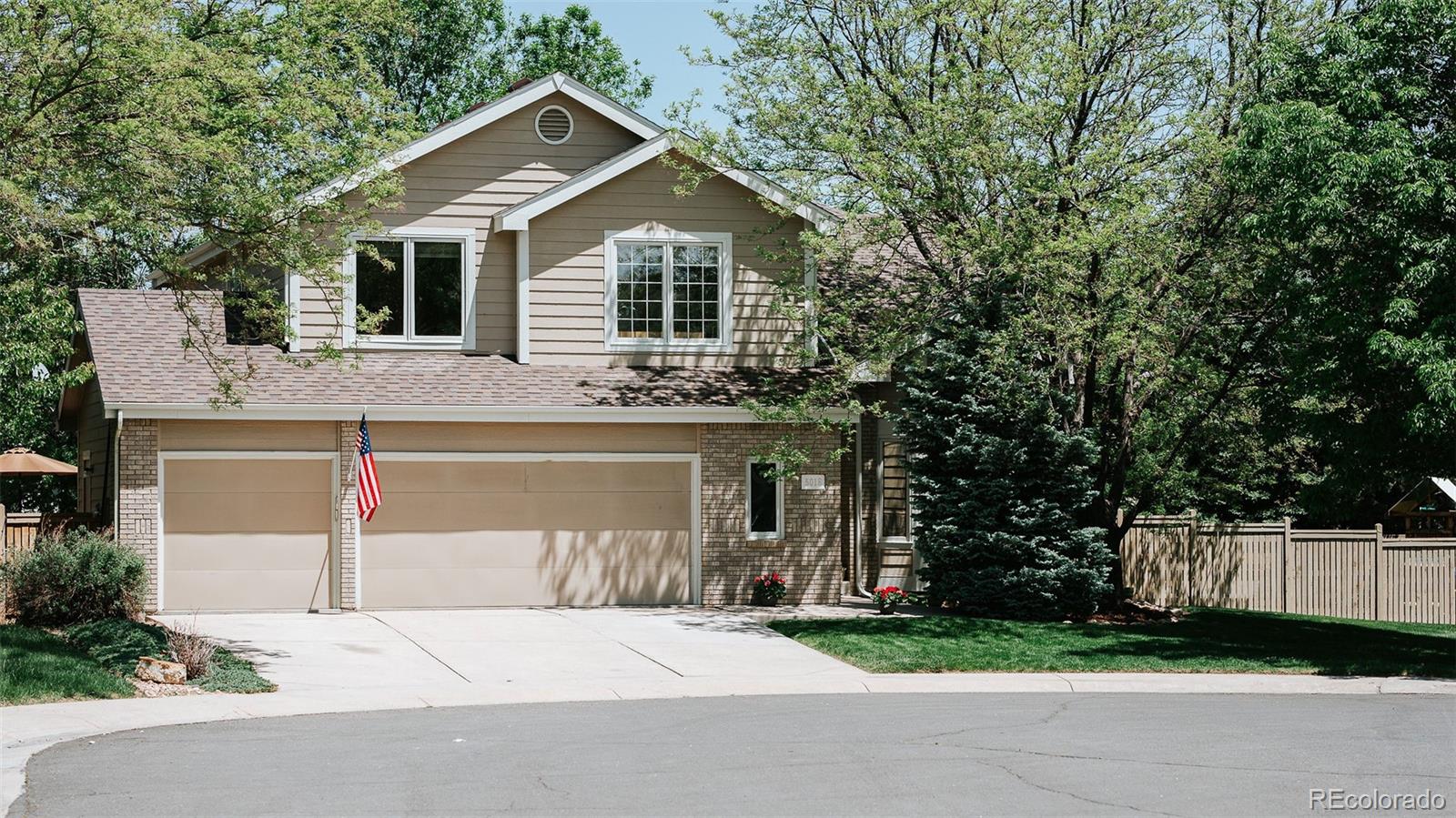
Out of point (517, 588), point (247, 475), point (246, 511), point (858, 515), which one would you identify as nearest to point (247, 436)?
point (247, 475)

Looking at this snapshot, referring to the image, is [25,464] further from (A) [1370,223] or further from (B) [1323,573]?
(B) [1323,573]

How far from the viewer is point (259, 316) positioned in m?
17.3

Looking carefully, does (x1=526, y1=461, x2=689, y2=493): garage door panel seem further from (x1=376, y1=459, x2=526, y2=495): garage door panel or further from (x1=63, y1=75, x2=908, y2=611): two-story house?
(x1=376, y1=459, x2=526, y2=495): garage door panel

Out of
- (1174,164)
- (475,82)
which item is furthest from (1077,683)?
(475,82)

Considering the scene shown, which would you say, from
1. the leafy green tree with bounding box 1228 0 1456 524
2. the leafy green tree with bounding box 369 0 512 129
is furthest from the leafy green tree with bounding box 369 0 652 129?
the leafy green tree with bounding box 1228 0 1456 524

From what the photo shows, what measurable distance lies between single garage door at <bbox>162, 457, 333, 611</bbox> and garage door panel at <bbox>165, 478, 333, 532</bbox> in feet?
0.04

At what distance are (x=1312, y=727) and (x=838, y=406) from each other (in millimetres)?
10926

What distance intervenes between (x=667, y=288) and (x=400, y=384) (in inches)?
178

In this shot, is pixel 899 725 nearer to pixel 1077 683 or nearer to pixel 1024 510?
pixel 1077 683

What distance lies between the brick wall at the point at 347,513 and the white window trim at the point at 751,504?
5898 mm

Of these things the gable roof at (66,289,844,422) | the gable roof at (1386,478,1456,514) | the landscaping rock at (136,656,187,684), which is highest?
the gable roof at (66,289,844,422)

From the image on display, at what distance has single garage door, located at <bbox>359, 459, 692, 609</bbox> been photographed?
2198 cm

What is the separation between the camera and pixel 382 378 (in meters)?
22.3

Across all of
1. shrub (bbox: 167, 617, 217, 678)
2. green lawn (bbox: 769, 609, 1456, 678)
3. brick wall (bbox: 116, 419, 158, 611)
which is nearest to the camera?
shrub (bbox: 167, 617, 217, 678)
